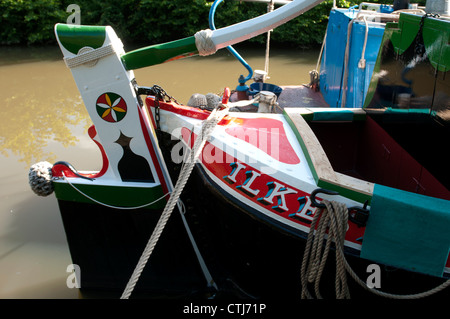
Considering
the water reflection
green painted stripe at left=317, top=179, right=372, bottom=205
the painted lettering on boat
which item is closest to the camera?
green painted stripe at left=317, top=179, right=372, bottom=205

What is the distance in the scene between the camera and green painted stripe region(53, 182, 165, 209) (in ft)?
9.78

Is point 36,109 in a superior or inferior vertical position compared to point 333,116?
inferior

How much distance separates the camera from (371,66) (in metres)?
4.61

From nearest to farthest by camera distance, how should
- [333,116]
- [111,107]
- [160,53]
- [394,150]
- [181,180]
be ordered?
[181,180] < [160,53] < [111,107] < [394,150] < [333,116]

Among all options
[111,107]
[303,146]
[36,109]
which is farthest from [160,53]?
[36,109]

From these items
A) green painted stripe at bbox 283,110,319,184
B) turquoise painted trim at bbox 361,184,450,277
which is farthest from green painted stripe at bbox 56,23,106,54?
turquoise painted trim at bbox 361,184,450,277

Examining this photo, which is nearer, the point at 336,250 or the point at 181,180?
the point at 336,250

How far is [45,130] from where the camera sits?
700 cm

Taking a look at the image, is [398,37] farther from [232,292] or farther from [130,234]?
[130,234]

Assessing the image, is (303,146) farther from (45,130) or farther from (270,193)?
(45,130)

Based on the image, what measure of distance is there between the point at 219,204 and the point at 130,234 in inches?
37.3

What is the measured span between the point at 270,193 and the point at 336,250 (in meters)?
0.46

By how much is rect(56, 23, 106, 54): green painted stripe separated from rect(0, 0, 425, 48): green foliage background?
10.8 metres

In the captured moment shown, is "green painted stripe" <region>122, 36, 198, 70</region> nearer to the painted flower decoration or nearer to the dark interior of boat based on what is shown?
the painted flower decoration
